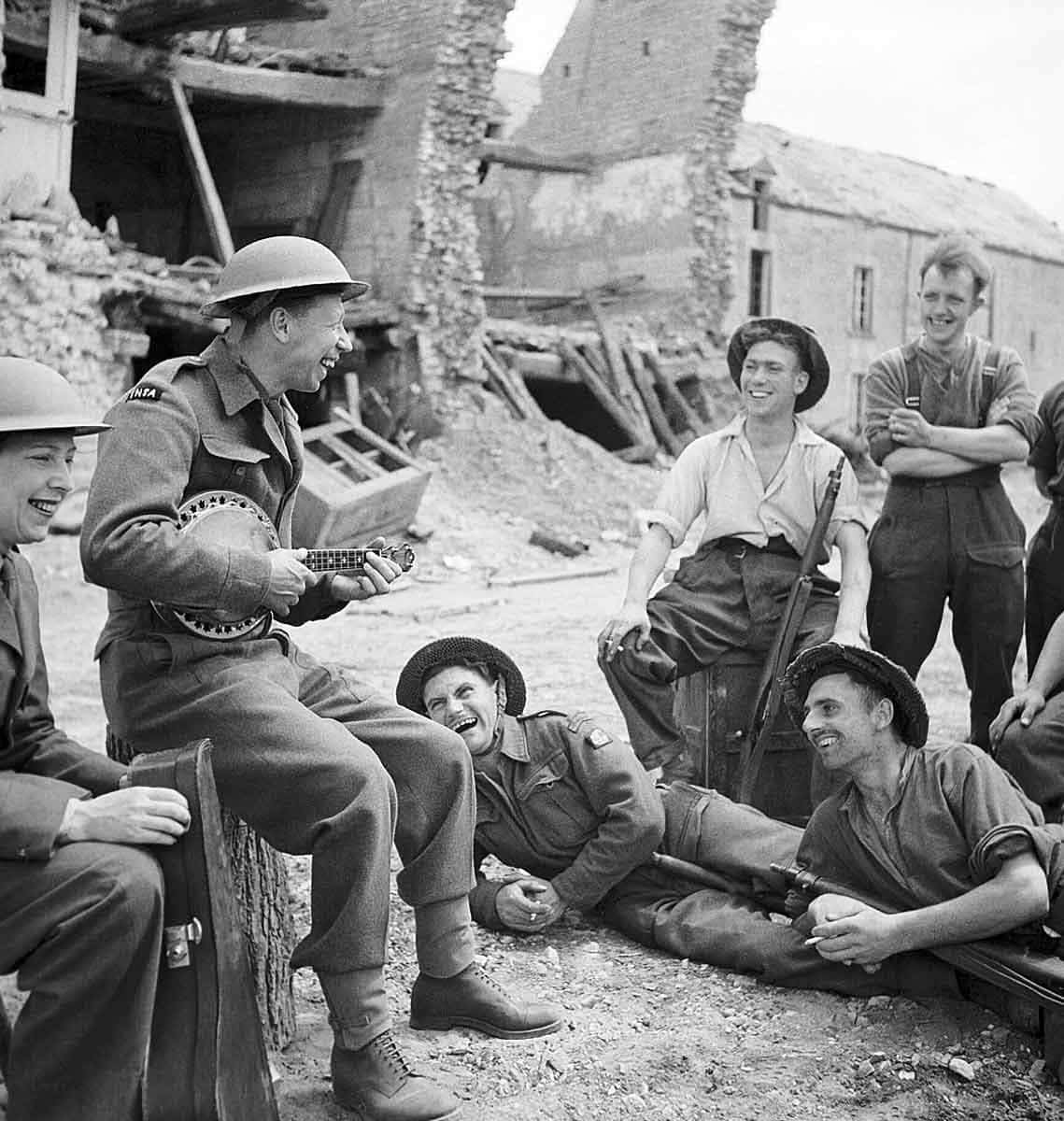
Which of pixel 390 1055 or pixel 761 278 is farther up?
pixel 761 278

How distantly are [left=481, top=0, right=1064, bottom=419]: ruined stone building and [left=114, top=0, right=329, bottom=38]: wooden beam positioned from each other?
7.97 meters

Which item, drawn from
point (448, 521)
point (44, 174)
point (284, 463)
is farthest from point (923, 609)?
point (44, 174)

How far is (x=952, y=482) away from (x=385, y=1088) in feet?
9.91

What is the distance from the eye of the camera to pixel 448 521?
1388cm

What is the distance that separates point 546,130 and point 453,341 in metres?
9.14

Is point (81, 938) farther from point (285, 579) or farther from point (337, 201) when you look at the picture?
point (337, 201)

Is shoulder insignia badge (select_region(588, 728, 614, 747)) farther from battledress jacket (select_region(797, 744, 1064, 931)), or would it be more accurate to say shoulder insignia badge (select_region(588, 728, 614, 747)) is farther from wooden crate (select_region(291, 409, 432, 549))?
wooden crate (select_region(291, 409, 432, 549))

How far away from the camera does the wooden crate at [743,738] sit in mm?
4754

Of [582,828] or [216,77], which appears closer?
[582,828]

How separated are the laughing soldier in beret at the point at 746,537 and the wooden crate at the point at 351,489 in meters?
7.12

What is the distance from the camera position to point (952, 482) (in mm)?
4828

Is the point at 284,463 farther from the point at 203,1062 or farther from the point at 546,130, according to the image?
the point at 546,130

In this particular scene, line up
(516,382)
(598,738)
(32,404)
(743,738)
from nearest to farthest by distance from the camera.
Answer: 1. (32,404)
2. (598,738)
3. (743,738)
4. (516,382)

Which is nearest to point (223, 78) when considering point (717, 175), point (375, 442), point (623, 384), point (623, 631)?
point (375, 442)
